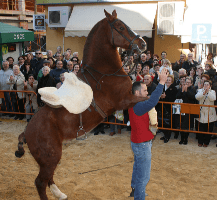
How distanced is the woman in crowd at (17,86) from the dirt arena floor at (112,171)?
6.19 feet

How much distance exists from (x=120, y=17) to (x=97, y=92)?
12.4 metres

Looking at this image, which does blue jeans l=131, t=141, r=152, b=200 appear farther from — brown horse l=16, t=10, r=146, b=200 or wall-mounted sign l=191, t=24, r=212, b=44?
wall-mounted sign l=191, t=24, r=212, b=44

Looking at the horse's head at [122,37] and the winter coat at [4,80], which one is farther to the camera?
the winter coat at [4,80]

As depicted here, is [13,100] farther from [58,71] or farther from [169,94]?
[169,94]

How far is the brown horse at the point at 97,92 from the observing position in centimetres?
396

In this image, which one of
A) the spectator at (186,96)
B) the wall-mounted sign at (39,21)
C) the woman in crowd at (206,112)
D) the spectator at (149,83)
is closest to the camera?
the woman in crowd at (206,112)

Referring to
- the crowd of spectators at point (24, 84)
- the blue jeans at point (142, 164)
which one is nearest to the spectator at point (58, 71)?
the crowd of spectators at point (24, 84)

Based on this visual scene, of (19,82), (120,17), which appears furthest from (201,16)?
(19,82)

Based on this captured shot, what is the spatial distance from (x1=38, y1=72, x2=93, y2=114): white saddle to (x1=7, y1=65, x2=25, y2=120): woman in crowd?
552cm

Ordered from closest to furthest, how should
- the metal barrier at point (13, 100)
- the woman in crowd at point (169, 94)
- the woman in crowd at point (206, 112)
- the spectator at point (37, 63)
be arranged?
the woman in crowd at point (206, 112), the woman in crowd at point (169, 94), the metal barrier at point (13, 100), the spectator at point (37, 63)

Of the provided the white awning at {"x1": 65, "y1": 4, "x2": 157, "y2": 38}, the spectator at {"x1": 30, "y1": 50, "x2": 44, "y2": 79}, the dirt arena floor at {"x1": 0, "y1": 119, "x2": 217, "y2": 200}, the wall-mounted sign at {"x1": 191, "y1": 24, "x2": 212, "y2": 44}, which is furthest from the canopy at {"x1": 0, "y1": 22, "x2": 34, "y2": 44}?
the wall-mounted sign at {"x1": 191, "y1": 24, "x2": 212, "y2": 44}

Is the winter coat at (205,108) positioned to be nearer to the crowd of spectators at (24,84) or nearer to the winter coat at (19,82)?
the crowd of spectators at (24,84)

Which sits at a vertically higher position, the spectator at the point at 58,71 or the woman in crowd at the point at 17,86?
the spectator at the point at 58,71

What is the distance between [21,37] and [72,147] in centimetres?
832
